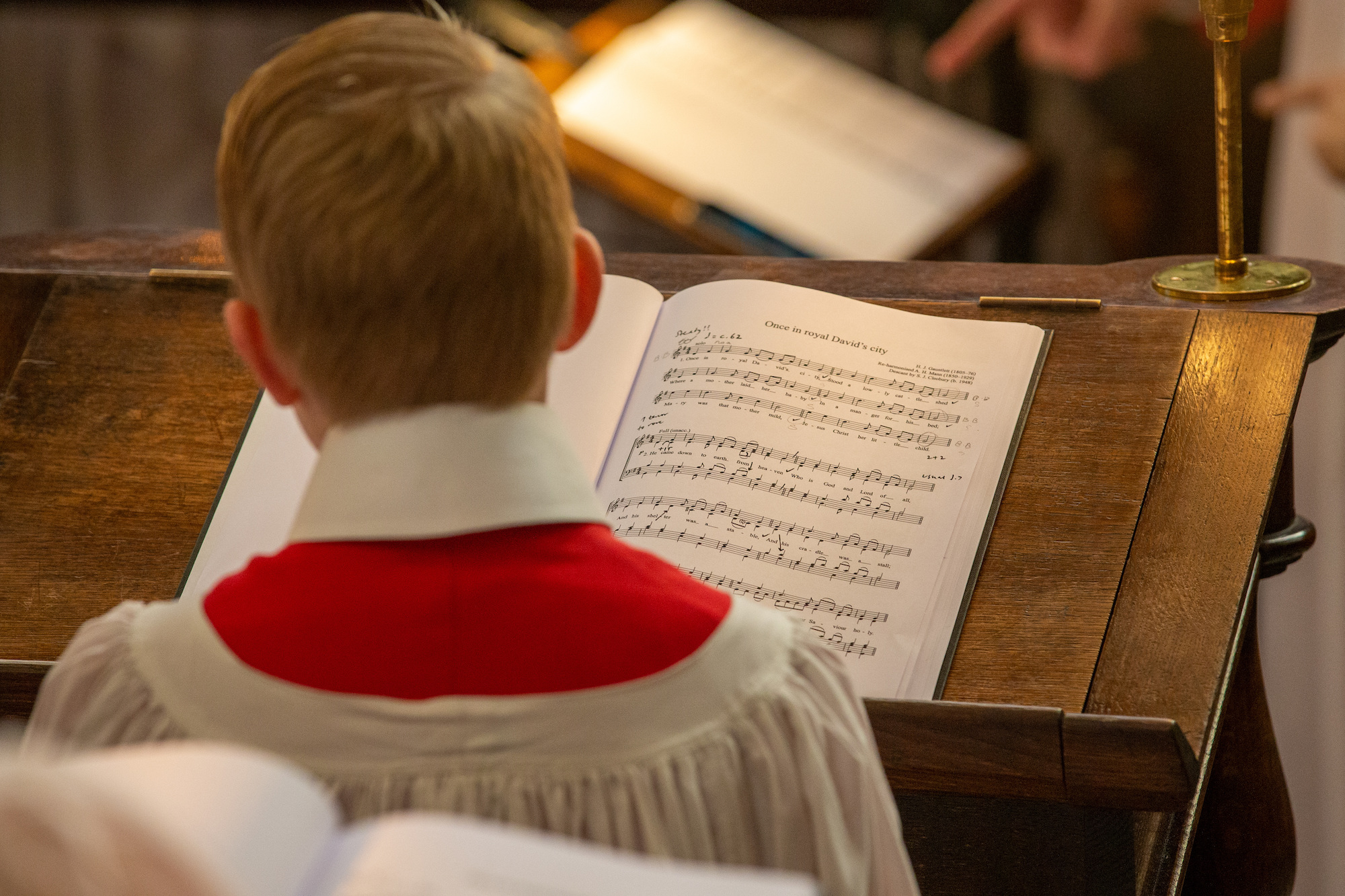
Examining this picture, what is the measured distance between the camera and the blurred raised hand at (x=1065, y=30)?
2902mm

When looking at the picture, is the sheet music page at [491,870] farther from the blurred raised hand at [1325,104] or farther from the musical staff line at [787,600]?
the blurred raised hand at [1325,104]

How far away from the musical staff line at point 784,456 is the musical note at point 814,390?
67 millimetres

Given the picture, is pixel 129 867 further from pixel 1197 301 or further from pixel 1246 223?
pixel 1246 223

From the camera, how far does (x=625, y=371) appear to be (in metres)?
1.39

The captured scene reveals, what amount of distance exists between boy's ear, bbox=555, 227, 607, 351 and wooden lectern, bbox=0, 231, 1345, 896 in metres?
0.37

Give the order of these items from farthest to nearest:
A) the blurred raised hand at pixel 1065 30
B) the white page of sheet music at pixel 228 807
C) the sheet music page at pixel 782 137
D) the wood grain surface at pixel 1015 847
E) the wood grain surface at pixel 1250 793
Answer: the blurred raised hand at pixel 1065 30 < the sheet music page at pixel 782 137 < the wood grain surface at pixel 1250 793 < the wood grain surface at pixel 1015 847 < the white page of sheet music at pixel 228 807

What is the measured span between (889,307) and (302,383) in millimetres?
745

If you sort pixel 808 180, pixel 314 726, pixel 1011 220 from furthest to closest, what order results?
pixel 1011 220 → pixel 808 180 → pixel 314 726

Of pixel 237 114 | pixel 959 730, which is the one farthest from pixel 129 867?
pixel 959 730

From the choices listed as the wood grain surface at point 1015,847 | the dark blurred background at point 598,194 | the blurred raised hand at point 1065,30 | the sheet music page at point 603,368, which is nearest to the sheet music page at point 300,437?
the sheet music page at point 603,368

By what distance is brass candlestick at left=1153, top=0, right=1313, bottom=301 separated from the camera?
1408 mm

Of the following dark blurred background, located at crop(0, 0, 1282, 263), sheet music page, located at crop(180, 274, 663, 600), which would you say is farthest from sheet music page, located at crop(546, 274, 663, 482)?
dark blurred background, located at crop(0, 0, 1282, 263)

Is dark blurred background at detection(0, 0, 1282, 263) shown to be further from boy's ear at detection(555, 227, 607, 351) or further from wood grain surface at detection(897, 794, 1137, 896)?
boy's ear at detection(555, 227, 607, 351)

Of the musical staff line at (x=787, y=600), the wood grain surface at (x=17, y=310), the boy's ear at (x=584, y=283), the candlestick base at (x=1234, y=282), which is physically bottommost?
the wood grain surface at (x=17, y=310)
